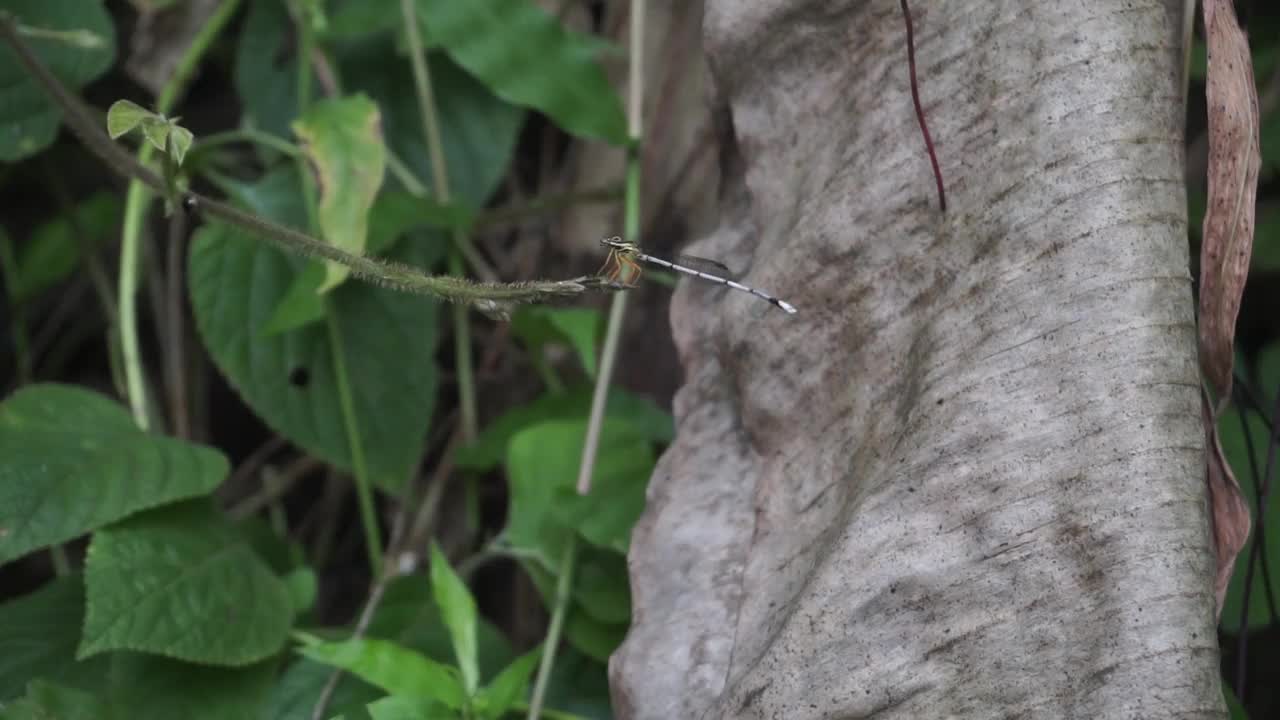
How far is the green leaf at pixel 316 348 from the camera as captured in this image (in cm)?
152

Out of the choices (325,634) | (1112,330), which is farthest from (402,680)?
(1112,330)

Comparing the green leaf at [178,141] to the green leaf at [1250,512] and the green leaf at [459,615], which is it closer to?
the green leaf at [459,615]

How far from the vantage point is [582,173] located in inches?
75.9

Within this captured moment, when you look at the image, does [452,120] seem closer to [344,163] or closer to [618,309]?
[344,163]

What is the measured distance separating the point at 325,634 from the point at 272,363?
0.39 metres

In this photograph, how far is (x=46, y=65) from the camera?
5.11 feet

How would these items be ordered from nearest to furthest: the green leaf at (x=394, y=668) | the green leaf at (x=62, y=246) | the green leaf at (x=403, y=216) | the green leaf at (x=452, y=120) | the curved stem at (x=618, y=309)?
the green leaf at (x=394, y=668) < the curved stem at (x=618, y=309) < the green leaf at (x=403, y=216) < the green leaf at (x=452, y=120) < the green leaf at (x=62, y=246)

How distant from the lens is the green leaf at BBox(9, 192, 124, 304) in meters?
1.97

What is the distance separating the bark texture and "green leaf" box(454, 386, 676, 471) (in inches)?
14.0

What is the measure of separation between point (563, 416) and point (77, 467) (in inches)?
22.9

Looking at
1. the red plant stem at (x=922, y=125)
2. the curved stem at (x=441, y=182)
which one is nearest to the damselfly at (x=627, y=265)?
the red plant stem at (x=922, y=125)

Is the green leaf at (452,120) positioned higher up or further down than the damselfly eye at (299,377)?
higher up

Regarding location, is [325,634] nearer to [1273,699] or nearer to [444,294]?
[444,294]

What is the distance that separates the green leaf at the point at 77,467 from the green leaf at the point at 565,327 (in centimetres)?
43
